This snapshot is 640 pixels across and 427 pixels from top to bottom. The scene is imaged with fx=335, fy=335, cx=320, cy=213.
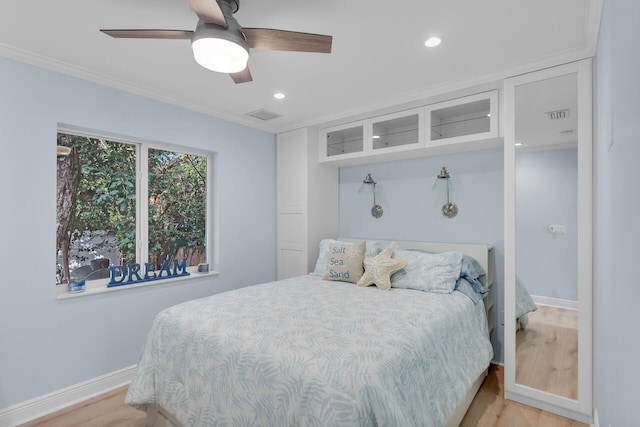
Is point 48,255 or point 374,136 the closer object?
point 48,255

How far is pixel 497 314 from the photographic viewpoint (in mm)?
3076

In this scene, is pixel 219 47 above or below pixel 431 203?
above

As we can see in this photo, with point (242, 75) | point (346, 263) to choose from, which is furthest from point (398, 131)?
point (242, 75)

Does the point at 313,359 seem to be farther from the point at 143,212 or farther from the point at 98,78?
the point at 98,78

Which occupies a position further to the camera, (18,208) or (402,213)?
(402,213)

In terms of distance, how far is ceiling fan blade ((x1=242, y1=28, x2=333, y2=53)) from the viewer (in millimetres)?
1709

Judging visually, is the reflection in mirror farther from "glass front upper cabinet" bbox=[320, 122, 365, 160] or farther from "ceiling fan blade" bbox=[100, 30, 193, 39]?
"ceiling fan blade" bbox=[100, 30, 193, 39]

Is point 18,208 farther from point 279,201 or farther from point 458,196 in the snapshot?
point 458,196

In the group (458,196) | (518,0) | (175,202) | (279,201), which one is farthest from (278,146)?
(518,0)

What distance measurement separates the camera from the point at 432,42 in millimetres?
2186

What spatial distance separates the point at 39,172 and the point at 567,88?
12.5ft

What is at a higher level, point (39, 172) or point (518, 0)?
point (518, 0)

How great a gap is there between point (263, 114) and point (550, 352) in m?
3.31

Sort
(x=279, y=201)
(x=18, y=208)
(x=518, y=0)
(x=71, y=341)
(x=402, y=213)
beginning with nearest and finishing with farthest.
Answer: (x=518, y=0), (x=18, y=208), (x=71, y=341), (x=402, y=213), (x=279, y=201)
